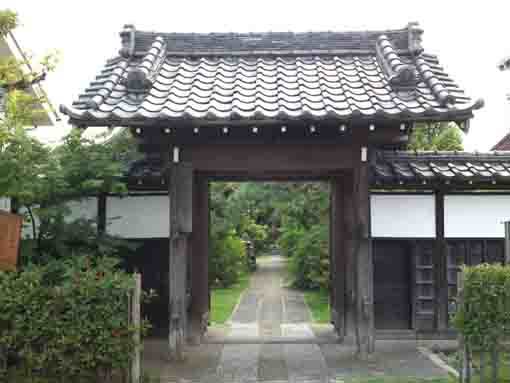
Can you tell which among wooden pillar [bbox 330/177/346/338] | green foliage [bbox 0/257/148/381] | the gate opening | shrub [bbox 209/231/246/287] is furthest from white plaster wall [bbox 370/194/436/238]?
shrub [bbox 209/231/246/287]

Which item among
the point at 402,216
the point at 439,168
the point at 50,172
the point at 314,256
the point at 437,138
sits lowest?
the point at 314,256

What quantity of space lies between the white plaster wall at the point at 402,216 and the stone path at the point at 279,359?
6.51 feet

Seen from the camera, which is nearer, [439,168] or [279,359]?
[279,359]

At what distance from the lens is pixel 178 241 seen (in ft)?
27.6

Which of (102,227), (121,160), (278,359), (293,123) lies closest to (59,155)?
(121,160)

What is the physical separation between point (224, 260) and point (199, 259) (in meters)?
11.0

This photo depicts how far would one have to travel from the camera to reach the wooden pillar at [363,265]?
8.19 meters

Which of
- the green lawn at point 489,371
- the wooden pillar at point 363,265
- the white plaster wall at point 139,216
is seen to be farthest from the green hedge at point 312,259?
the green lawn at point 489,371

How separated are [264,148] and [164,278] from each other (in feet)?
10.6

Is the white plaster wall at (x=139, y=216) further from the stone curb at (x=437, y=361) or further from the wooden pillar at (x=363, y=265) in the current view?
the stone curb at (x=437, y=361)

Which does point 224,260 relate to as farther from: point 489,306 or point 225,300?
point 489,306

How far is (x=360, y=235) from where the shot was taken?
27.3 ft

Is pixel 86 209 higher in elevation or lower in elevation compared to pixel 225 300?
higher

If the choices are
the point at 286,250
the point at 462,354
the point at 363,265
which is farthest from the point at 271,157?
the point at 286,250
